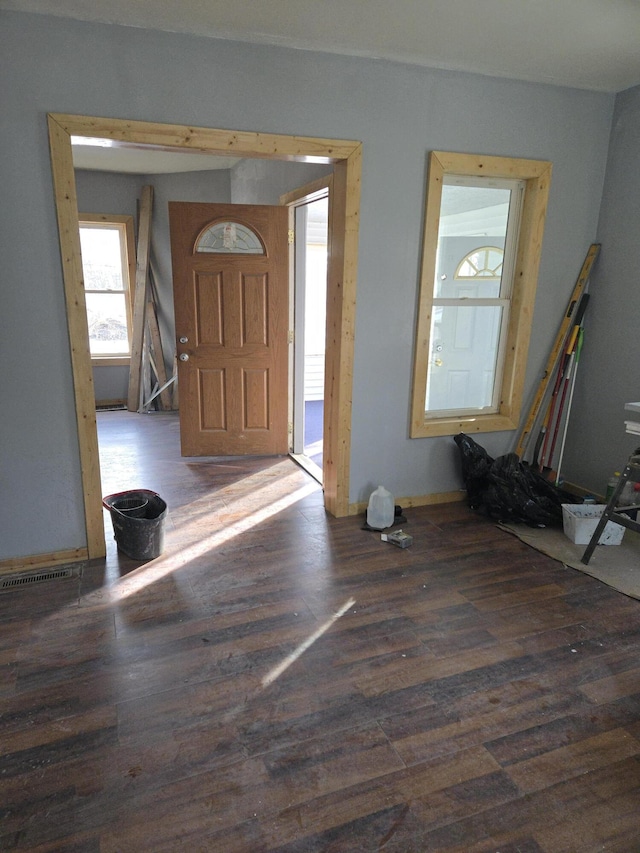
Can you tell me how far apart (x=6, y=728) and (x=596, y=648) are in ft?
7.66

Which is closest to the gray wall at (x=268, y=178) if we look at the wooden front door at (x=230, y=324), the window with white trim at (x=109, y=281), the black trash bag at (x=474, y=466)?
the wooden front door at (x=230, y=324)

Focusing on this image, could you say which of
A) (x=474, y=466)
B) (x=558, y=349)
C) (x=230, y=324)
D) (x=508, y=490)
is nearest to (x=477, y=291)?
(x=558, y=349)

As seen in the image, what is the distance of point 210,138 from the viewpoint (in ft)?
9.38

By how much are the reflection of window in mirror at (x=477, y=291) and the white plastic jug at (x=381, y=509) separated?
0.49 m

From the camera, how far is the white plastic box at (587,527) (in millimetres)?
3326

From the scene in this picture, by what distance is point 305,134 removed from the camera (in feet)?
9.99

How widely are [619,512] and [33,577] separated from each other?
320cm

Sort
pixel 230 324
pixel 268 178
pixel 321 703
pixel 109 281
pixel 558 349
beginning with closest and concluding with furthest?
pixel 321 703 < pixel 558 349 < pixel 230 324 < pixel 268 178 < pixel 109 281

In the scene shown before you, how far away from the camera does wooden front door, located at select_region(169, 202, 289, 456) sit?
446 cm

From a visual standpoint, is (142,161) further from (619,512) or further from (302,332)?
(619,512)

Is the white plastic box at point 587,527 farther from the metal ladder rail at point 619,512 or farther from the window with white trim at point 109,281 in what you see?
the window with white trim at point 109,281

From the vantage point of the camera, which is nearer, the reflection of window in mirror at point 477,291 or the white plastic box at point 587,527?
the white plastic box at point 587,527

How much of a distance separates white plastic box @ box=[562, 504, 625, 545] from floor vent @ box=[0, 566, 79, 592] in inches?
112

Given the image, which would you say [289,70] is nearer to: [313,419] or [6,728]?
[6,728]
